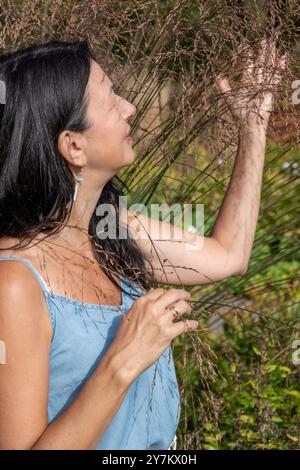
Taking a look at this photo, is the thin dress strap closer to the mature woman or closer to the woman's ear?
the mature woman

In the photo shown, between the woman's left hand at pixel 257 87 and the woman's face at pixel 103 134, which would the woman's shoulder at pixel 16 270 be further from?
the woman's left hand at pixel 257 87

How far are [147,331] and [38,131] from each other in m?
0.49

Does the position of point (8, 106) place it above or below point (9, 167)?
above

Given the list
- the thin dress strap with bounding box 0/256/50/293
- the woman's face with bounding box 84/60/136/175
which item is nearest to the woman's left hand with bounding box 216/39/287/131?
the woman's face with bounding box 84/60/136/175

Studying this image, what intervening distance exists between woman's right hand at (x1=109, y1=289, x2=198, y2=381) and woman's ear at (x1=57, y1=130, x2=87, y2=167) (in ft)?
1.20

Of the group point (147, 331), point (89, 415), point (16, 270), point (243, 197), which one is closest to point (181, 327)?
point (147, 331)

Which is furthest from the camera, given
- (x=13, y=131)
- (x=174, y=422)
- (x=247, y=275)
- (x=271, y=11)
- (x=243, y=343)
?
(x=243, y=343)

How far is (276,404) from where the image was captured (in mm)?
3100

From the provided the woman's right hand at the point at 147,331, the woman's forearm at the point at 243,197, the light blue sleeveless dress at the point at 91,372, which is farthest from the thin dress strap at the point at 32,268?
the woman's forearm at the point at 243,197

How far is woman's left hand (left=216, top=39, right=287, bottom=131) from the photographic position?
217 cm

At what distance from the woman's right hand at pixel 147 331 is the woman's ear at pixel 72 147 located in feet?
1.20
